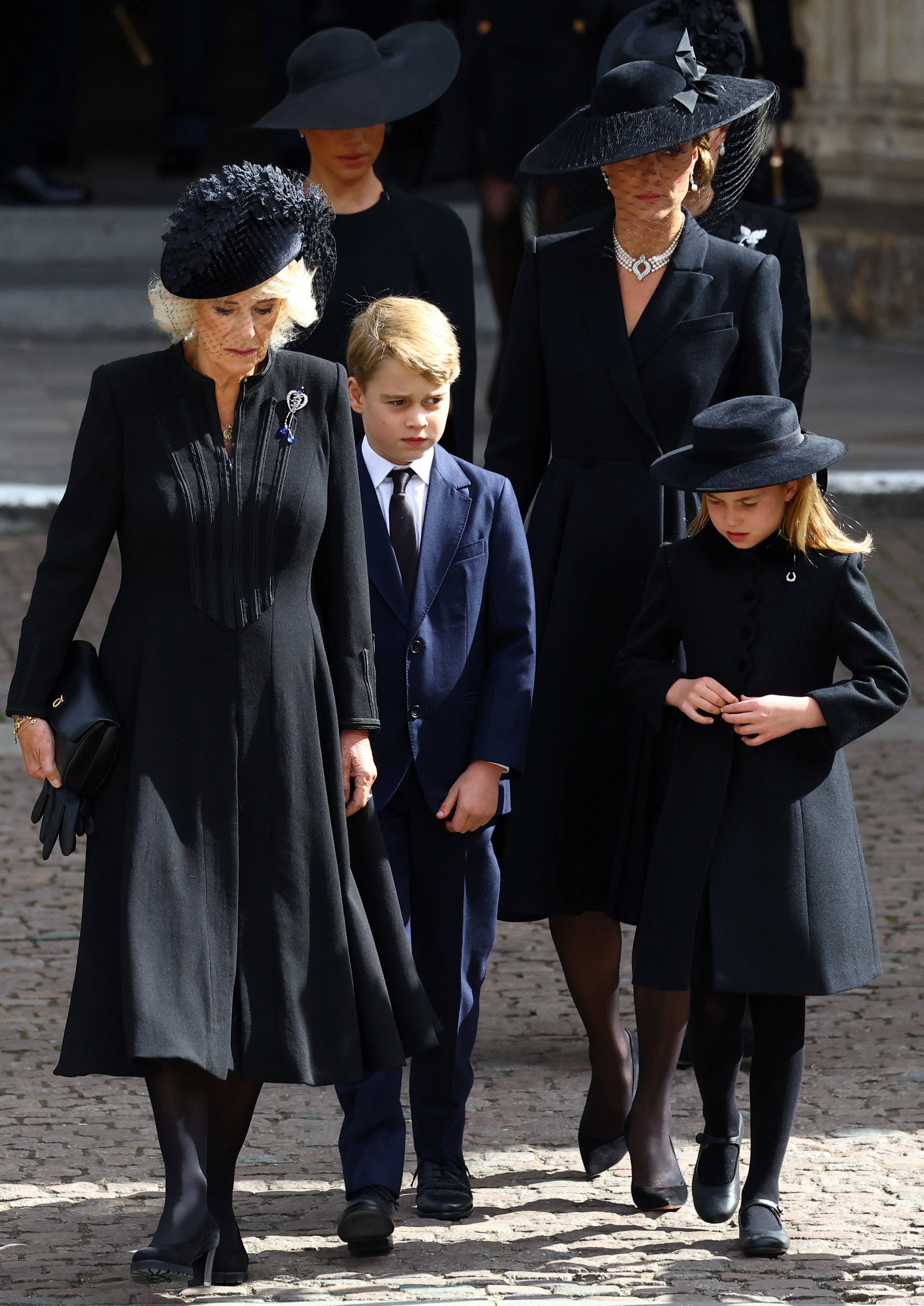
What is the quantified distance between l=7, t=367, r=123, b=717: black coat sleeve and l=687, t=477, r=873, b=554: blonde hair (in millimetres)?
1112

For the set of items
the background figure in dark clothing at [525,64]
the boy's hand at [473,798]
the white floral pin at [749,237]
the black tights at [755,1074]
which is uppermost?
the background figure in dark clothing at [525,64]

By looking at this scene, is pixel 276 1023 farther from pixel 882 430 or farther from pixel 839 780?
pixel 882 430

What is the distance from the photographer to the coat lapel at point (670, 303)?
14.4ft

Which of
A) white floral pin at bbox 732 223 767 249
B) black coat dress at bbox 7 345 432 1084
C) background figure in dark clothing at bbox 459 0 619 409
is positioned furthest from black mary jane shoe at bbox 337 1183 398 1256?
background figure in dark clothing at bbox 459 0 619 409

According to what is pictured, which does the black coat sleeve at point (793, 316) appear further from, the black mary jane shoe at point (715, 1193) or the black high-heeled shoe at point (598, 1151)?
the black mary jane shoe at point (715, 1193)

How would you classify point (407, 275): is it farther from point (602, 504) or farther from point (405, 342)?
point (405, 342)

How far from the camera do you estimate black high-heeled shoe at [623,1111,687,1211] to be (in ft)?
13.7

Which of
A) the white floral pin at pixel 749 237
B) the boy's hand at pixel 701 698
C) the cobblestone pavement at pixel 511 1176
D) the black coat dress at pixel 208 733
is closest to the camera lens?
the black coat dress at pixel 208 733

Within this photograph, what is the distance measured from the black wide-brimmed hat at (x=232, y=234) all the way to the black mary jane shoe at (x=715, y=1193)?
1.63 metres

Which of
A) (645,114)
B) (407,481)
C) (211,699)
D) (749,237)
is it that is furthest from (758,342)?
(211,699)

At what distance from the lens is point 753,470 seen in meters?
3.96

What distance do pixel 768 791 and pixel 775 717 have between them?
5.6 inches

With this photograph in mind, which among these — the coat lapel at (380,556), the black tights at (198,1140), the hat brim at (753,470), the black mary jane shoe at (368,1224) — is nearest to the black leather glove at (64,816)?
the black tights at (198,1140)

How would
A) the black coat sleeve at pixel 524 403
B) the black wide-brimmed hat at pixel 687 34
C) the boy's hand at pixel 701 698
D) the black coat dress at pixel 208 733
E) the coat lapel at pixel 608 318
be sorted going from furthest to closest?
the black wide-brimmed hat at pixel 687 34 → the black coat sleeve at pixel 524 403 → the coat lapel at pixel 608 318 → the boy's hand at pixel 701 698 → the black coat dress at pixel 208 733
